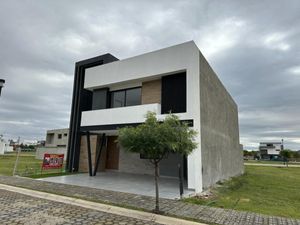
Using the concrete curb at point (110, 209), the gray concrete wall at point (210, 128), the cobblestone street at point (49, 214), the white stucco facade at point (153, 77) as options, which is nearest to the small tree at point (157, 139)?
the concrete curb at point (110, 209)

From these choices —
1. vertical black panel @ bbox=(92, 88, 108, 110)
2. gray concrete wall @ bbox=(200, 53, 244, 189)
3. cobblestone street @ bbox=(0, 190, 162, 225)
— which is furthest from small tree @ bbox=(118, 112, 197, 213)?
vertical black panel @ bbox=(92, 88, 108, 110)

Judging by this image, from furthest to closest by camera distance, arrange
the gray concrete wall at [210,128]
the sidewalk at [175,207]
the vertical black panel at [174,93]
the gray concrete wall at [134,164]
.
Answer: the gray concrete wall at [134,164]
the vertical black panel at [174,93]
the gray concrete wall at [210,128]
the sidewalk at [175,207]

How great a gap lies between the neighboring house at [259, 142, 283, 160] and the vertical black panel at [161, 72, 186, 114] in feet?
296

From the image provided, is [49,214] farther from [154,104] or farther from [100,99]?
[100,99]

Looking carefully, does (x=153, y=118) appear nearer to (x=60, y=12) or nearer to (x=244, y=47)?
(x=60, y=12)

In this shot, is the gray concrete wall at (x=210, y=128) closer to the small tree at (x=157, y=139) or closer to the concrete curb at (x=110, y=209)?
the small tree at (x=157, y=139)

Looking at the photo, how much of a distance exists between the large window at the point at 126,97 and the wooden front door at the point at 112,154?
14.0ft

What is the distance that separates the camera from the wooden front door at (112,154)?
1886 cm

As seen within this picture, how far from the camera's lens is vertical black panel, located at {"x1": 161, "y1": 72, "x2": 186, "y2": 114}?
1227 cm

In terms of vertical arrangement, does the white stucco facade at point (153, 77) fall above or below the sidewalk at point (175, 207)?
above

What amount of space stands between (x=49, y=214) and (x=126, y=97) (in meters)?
10.1

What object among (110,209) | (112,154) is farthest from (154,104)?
(112,154)

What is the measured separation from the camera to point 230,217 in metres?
6.45

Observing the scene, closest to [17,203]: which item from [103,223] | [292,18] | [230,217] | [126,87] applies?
Result: [103,223]
